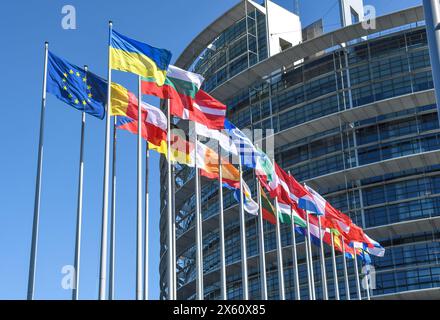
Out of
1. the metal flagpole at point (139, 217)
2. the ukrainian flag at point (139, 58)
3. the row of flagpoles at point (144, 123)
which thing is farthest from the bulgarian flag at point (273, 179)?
the metal flagpole at point (139, 217)

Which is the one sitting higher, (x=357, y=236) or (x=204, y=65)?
(x=204, y=65)

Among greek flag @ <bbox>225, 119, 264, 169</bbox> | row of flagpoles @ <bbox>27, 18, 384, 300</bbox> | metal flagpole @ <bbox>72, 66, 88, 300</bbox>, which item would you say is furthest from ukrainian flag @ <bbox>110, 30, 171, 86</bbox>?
greek flag @ <bbox>225, 119, 264, 169</bbox>

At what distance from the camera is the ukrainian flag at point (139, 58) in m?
25.7

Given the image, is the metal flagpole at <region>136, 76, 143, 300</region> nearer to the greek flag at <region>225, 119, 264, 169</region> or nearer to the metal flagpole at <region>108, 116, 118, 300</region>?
the metal flagpole at <region>108, 116, 118, 300</region>

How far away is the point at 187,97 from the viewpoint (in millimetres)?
27812

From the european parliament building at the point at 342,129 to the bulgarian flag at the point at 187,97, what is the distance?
108 ft

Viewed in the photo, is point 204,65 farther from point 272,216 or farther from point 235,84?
point 272,216

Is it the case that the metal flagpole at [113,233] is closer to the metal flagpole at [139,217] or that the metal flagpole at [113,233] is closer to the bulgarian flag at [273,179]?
the metal flagpole at [139,217]

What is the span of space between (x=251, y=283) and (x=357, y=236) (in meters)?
23.1

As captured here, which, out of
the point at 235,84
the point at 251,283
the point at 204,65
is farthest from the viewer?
the point at 204,65

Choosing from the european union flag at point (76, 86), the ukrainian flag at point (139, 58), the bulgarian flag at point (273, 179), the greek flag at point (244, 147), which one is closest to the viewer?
the european union flag at point (76, 86)

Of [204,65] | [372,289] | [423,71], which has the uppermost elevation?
[204,65]

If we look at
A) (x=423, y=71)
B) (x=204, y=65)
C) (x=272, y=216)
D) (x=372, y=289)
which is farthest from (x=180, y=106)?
(x=204, y=65)
